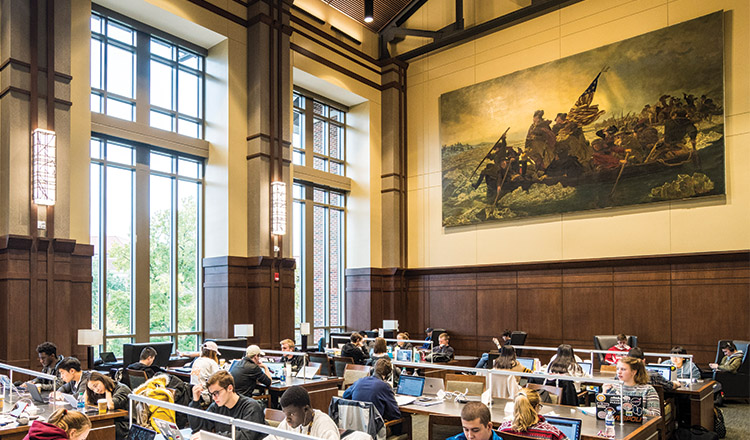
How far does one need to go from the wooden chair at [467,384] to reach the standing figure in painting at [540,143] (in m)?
9.19

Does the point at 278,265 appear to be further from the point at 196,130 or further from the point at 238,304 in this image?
the point at 196,130

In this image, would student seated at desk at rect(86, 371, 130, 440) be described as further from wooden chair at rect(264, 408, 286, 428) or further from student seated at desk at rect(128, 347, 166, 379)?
wooden chair at rect(264, 408, 286, 428)

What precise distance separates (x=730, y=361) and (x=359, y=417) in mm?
9161

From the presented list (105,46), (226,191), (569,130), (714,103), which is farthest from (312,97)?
(714,103)

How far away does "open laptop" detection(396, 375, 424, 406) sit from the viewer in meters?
7.80

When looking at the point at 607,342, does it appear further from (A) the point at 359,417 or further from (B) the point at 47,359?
(B) the point at 47,359

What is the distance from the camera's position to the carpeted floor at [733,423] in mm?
8914

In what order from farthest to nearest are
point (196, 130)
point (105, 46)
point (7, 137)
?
point (196, 130) < point (105, 46) < point (7, 137)

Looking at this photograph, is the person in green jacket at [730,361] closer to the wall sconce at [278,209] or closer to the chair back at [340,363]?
the chair back at [340,363]

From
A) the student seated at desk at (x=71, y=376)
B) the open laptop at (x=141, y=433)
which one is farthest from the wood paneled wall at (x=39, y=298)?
the open laptop at (x=141, y=433)

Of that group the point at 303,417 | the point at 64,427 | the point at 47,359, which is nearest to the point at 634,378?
the point at 303,417

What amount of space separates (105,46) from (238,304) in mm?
6691

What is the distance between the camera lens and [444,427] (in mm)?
5527

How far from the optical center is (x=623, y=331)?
14.3 meters
